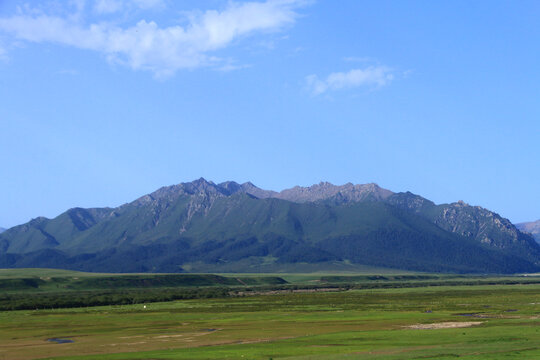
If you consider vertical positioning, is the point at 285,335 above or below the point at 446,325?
above

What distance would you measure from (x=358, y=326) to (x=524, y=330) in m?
24.9

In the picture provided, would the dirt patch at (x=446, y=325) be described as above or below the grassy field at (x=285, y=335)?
below

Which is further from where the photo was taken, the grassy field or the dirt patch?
the dirt patch

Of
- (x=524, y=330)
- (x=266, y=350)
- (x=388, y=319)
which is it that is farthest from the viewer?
(x=388, y=319)

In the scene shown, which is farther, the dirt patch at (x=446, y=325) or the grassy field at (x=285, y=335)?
the dirt patch at (x=446, y=325)

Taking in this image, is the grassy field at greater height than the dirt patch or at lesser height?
greater

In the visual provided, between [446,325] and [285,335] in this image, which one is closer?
[285,335]

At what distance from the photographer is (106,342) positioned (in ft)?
284

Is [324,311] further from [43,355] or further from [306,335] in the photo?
[43,355]

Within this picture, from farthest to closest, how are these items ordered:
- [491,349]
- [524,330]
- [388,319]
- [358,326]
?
[388,319], [358,326], [524,330], [491,349]

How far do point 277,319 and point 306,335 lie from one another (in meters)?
30.1

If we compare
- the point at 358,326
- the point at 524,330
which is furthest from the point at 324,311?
the point at 524,330

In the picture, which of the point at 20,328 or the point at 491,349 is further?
the point at 20,328

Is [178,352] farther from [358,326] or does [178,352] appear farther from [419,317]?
[419,317]
